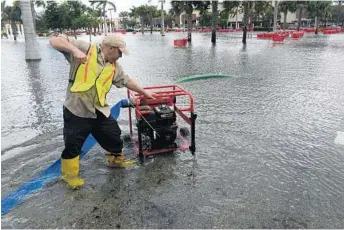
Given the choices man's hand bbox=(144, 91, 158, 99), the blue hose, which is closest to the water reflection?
the blue hose

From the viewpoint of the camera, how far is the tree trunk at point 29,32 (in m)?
16.7

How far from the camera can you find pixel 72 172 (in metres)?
3.66

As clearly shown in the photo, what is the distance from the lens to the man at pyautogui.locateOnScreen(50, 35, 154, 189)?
10.9 feet

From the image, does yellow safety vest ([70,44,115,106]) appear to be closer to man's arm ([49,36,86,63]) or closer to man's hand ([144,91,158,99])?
man's arm ([49,36,86,63])

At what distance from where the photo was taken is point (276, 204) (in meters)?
3.30

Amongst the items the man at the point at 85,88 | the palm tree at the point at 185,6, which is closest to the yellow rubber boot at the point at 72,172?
the man at the point at 85,88

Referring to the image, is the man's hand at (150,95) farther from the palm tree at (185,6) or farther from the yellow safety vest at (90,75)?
the palm tree at (185,6)

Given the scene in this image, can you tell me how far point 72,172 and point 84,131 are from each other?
19.7 inches

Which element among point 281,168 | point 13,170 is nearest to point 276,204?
point 281,168

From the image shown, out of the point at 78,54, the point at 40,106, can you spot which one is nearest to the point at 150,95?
the point at 78,54

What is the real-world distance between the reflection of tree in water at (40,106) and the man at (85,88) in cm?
235

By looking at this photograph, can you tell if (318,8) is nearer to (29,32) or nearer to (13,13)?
(29,32)

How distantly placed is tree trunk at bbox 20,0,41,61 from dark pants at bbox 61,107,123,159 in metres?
15.2

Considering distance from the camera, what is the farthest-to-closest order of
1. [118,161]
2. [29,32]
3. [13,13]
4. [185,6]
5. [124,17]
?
[124,17] < [13,13] < [185,6] < [29,32] < [118,161]
